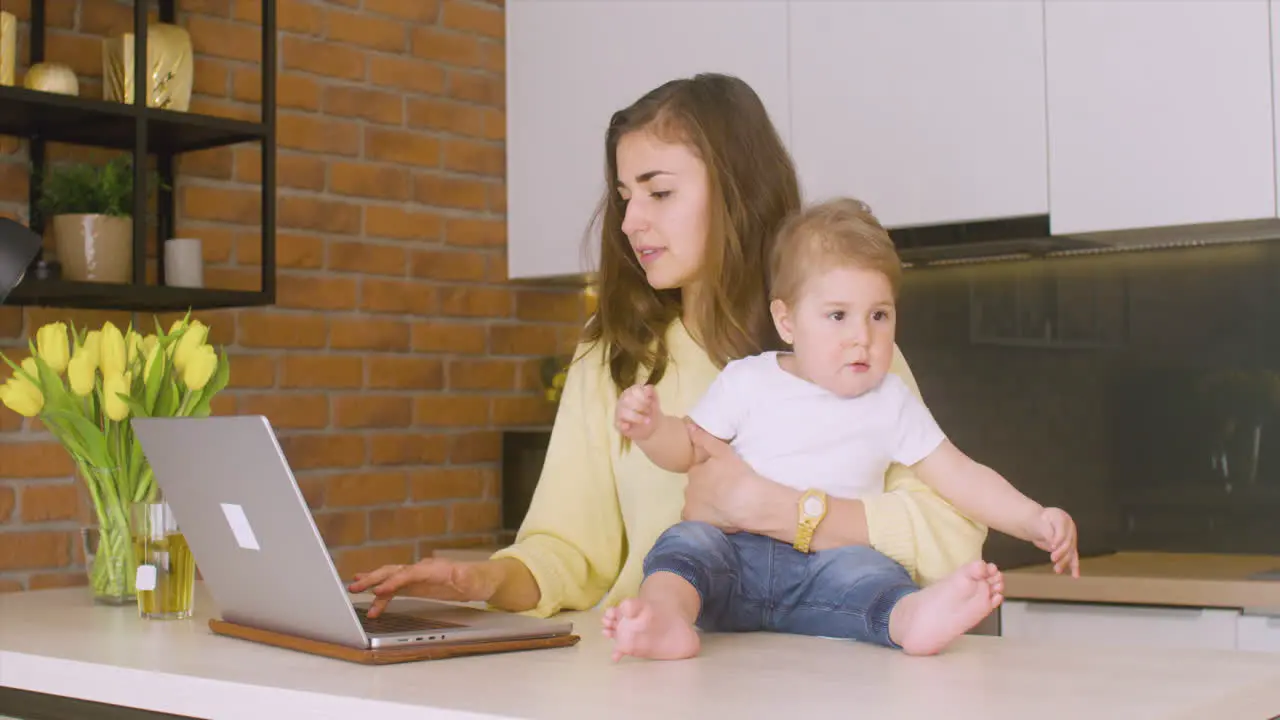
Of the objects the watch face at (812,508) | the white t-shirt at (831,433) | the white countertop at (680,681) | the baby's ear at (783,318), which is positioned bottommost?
the white countertop at (680,681)

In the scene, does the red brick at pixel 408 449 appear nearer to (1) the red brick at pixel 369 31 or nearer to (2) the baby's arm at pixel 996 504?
(1) the red brick at pixel 369 31

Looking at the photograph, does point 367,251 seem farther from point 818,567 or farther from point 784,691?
point 784,691

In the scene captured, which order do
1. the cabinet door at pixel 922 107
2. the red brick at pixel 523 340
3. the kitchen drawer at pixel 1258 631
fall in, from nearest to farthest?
the kitchen drawer at pixel 1258 631
the cabinet door at pixel 922 107
the red brick at pixel 523 340

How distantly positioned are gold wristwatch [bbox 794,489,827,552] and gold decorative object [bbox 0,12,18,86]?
5.23 feet

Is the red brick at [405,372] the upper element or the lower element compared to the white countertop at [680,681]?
upper

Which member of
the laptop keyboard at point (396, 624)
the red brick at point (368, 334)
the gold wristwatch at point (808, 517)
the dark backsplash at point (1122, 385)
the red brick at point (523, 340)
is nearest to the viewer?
the laptop keyboard at point (396, 624)

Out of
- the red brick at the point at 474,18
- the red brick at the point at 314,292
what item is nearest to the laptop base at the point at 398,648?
the red brick at the point at 314,292

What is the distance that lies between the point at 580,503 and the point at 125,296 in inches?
41.2

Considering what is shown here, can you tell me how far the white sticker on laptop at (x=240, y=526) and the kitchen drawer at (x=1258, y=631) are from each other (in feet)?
5.58

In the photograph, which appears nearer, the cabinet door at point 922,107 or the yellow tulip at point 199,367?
the yellow tulip at point 199,367

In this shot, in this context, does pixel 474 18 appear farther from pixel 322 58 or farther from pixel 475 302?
pixel 475 302

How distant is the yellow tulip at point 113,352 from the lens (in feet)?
5.90

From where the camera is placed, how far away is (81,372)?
180 cm

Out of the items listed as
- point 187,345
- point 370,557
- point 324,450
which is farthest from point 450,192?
point 187,345
